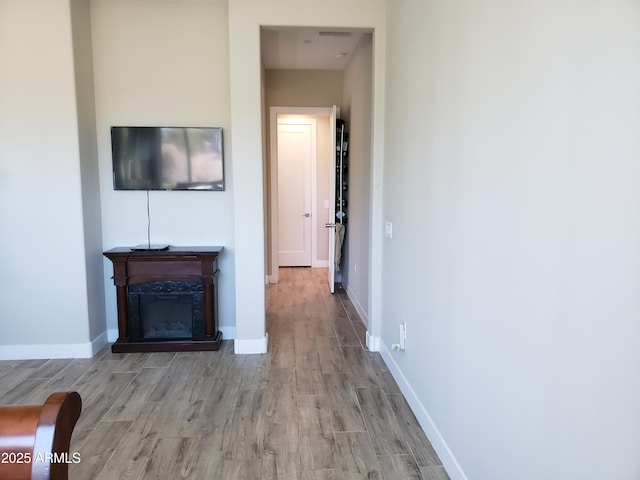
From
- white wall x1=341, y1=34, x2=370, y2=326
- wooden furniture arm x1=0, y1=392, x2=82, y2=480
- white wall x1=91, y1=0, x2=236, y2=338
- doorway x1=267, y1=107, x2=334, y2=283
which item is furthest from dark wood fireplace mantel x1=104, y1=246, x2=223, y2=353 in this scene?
doorway x1=267, y1=107, x2=334, y2=283

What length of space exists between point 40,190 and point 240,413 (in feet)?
7.61

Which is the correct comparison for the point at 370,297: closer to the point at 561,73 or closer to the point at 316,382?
the point at 316,382

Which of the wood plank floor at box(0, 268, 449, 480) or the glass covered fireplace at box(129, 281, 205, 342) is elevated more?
the glass covered fireplace at box(129, 281, 205, 342)

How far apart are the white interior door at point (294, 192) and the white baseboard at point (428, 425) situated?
4274mm

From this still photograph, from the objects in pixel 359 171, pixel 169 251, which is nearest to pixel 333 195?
pixel 359 171

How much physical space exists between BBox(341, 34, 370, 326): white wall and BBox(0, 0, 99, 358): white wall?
2445 mm

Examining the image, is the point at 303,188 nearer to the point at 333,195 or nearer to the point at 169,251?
the point at 333,195

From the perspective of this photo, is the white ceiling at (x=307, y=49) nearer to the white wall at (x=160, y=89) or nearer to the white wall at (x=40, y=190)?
the white wall at (x=160, y=89)

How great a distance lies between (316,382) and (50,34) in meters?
3.23

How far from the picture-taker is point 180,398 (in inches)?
114

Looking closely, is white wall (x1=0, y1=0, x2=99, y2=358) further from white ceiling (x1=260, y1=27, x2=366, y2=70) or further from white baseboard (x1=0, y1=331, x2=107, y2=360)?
white ceiling (x1=260, y1=27, x2=366, y2=70)

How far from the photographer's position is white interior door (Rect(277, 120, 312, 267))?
7.12 metres

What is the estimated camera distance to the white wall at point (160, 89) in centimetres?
370

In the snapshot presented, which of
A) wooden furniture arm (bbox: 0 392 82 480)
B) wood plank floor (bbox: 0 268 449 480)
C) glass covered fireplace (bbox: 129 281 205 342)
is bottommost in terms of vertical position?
wood plank floor (bbox: 0 268 449 480)
